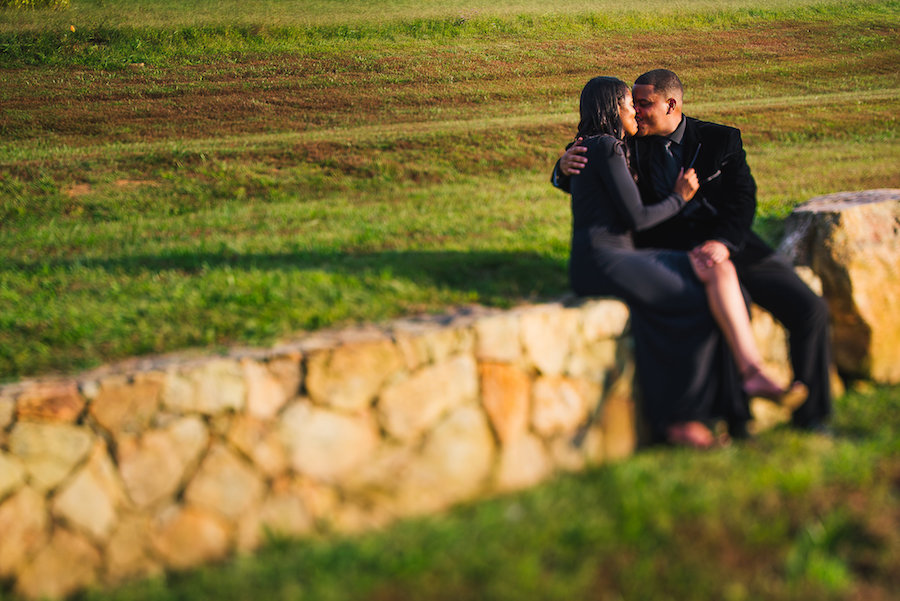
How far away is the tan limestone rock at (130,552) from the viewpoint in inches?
150

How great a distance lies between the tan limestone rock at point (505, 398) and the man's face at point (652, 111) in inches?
80.2

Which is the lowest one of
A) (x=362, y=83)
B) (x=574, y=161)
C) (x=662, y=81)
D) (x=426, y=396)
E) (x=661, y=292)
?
(x=426, y=396)

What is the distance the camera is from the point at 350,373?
424 centimetres

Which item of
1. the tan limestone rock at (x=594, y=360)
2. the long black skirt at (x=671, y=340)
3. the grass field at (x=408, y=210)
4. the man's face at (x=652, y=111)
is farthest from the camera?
the man's face at (x=652, y=111)

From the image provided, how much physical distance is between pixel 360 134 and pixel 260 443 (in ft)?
33.3

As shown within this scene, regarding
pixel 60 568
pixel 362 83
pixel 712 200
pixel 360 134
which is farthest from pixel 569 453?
pixel 362 83

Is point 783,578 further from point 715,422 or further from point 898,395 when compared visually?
point 898,395

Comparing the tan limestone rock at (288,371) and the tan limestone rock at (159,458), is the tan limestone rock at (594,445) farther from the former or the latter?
the tan limestone rock at (159,458)

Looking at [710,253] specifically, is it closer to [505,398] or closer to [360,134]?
[505,398]

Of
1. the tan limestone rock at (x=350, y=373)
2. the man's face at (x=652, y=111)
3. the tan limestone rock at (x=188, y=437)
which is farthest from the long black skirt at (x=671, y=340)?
the tan limestone rock at (x=188, y=437)

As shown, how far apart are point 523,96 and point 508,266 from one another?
12818 millimetres

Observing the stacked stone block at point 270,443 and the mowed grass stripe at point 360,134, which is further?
the mowed grass stripe at point 360,134

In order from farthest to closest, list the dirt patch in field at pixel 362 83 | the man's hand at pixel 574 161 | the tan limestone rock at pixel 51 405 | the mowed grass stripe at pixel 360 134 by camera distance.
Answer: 1. the dirt patch in field at pixel 362 83
2. the mowed grass stripe at pixel 360 134
3. the man's hand at pixel 574 161
4. the tan limestone rock at pixel 51 405

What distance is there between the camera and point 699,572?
133 inches
